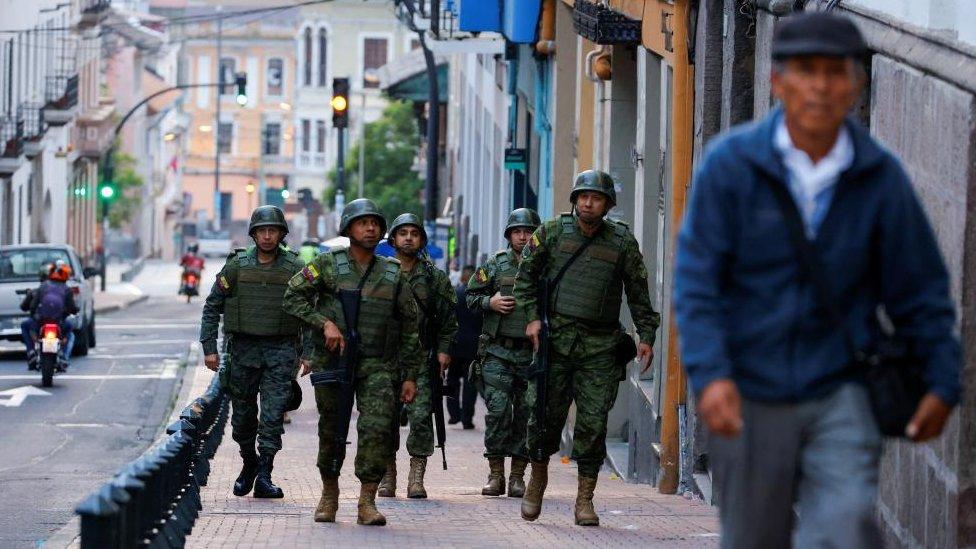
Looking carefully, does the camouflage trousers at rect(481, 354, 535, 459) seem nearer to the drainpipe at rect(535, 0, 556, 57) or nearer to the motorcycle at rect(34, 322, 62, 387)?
the drainpipe at rect(535, 0, 556, 57)

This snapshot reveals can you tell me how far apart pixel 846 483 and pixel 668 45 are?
9.46 m

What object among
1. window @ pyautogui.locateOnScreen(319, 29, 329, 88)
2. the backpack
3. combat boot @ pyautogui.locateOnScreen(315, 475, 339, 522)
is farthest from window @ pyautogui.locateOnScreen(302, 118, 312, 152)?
combat boot @ pyautogui.locateOnScreen(315, 475, 339, 522)

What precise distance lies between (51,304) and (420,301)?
12.5 meters

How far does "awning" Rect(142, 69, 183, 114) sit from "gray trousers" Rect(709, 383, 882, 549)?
83813 mm

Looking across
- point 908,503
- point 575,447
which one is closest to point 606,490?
point 575,447

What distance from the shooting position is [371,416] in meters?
10.8

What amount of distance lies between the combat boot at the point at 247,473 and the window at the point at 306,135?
294 feet

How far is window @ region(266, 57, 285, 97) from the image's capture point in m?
104

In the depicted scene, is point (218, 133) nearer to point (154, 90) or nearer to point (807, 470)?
point (154, 90)

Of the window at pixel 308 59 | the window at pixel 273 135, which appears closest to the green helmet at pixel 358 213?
the window at pixel 308 59

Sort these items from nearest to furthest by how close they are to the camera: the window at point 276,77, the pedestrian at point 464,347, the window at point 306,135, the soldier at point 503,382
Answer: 1. the soldier at point 503,382
2. the pedestrian at point 464,347
3. the window at point 306,135
4. the window at point 276,77

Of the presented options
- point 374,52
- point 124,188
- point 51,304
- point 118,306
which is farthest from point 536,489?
point 374,52

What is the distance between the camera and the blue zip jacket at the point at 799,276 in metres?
4.90

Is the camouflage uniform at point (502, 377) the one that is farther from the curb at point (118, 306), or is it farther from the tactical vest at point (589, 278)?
the curb at point (118, 306)
